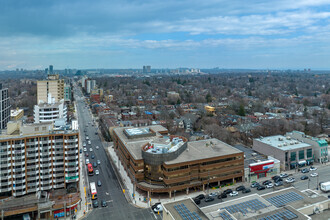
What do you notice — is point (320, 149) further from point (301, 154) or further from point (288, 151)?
point (288, 151)

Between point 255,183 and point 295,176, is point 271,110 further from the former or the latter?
point 255,183

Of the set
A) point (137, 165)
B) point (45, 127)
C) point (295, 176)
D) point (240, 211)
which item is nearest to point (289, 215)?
point (240, 211)

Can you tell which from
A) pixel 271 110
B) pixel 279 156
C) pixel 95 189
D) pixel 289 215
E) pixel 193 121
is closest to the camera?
pixel 289 215

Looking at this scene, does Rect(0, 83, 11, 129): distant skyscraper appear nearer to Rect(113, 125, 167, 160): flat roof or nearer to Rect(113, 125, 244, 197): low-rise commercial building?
Rect(113, 125, 167, 160): flat roof

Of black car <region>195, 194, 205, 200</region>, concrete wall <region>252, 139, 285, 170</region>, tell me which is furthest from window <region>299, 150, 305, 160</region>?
black car <region>195, 194, 205, 200</region>

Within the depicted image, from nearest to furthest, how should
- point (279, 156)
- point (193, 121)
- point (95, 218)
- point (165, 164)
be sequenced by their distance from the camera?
point (95, 218) → point (165, 164) → point (279, 156) → point (193, 121)

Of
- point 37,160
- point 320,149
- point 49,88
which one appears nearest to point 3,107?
point 49,88

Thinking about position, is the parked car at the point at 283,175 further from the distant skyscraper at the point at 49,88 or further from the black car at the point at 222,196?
the distant skyscraper at the point at 49,88

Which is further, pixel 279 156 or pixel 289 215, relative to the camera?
pixel 279 156
